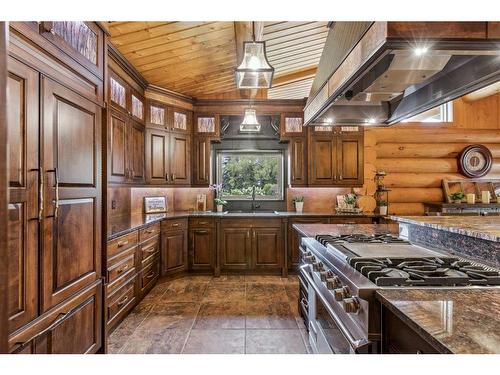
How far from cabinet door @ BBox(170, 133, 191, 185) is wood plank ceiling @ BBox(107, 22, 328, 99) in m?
0.80

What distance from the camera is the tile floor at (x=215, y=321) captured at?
8.36ft

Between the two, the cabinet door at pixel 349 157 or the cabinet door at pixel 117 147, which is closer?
the cabinet door at pixel 117 147

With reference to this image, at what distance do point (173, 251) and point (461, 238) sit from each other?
3505 mm

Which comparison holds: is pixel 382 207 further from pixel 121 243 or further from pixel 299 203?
pixel 121 243

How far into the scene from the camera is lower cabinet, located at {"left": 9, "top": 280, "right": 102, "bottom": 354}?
4.39 ft

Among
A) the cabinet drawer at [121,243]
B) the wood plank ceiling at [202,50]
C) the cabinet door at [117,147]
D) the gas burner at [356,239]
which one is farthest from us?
the cabinet door at [117,147]

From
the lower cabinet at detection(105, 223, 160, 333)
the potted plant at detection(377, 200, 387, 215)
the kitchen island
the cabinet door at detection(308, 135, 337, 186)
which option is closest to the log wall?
the potted plant at detection(377, 200, 387, 215)

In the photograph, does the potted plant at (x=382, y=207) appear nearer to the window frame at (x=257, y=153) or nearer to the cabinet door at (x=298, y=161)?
the cabinet door at (x=298, y=161)

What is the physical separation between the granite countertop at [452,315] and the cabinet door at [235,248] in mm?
3475

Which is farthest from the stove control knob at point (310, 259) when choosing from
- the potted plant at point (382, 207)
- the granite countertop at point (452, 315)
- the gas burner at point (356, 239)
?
the potted plant at point (382, 207)

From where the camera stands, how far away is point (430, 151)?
529 centimetres

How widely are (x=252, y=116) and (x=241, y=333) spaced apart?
98.0 inches

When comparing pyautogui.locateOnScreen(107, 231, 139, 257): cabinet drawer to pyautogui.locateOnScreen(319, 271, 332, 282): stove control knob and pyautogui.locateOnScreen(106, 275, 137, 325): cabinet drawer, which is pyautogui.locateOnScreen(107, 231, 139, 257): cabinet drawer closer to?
pyautogui.locateOnScreen(106, 275, 137, 325): cabinet drawer
